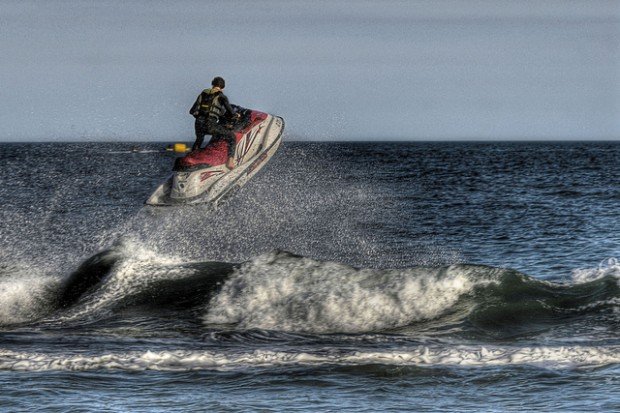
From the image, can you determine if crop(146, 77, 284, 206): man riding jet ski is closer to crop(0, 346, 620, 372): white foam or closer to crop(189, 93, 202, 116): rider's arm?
crop(189, 93, 202, 116): rider's arm

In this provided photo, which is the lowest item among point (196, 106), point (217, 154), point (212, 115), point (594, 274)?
point (594, 274)

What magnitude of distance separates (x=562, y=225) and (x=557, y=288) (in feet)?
44.4

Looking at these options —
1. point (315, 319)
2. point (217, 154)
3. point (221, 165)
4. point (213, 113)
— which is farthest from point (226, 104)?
point (315, 319)

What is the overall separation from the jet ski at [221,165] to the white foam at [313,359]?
546cm

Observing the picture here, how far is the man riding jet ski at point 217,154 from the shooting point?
692 inches

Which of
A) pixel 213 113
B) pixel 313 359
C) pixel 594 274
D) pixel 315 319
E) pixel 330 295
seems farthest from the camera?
pixel 213 113

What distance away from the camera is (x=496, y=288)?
16.4 metres

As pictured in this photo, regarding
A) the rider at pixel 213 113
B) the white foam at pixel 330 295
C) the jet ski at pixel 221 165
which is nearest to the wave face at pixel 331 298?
the white foam at pixel 330 295

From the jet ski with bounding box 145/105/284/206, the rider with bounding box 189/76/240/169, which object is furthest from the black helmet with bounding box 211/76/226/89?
the jet ski with bounding box 145/105/284/206

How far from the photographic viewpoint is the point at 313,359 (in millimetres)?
11984

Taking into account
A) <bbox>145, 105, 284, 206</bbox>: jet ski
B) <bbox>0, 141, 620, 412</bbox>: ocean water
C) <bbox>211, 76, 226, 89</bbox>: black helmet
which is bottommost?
<bbox>0, 141, 620, 412</bbox>: ocean water

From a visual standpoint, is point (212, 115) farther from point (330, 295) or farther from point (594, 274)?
point (594, 274)

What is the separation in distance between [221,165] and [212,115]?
94cm

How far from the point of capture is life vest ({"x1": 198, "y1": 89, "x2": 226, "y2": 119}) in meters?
17.6
